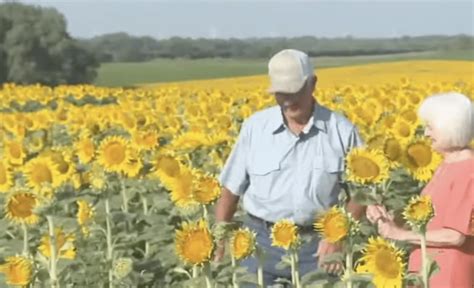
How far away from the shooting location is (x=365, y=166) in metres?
4.07

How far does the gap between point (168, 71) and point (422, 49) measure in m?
16.4

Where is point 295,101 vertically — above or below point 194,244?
above

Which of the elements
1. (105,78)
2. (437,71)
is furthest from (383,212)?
(105,78)

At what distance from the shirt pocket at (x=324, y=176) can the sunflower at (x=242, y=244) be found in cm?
84

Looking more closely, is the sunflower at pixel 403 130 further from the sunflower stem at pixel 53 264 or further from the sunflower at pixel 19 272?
the sunflower at pixel 19 272

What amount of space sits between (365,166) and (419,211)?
2.15ft

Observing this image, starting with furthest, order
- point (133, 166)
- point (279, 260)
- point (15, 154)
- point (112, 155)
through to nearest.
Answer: point (15, 154) → point (133, 166) → point (112, 155) → point (279, 260)

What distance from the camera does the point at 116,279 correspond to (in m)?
4.55

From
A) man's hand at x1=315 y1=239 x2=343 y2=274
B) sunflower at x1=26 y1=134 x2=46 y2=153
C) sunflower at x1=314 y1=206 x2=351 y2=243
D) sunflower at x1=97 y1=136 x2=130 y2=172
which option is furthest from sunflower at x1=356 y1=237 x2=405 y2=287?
sunflower at x1=26 y1=134 x2=46 y2=153

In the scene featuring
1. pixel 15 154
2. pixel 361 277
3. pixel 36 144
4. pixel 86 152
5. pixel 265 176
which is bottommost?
pixel 36 144

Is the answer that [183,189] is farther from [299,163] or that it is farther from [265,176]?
[299,163]

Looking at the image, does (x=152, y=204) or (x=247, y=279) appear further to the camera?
(x=152, y=204)

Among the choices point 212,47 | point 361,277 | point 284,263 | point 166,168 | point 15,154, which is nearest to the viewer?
point 361,277

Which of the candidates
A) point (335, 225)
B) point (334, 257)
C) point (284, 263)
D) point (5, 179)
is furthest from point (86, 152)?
point (335, 225)
